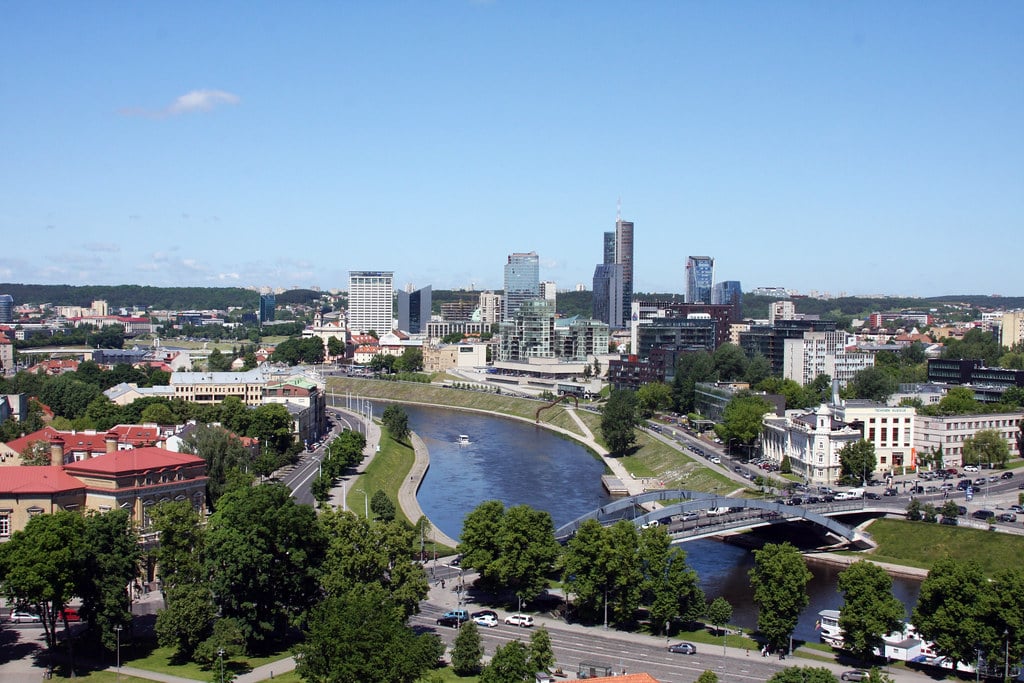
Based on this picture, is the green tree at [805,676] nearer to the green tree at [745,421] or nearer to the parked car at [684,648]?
the parked car at [684,648]

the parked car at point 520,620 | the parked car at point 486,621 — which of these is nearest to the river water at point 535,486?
the parked car at point 520,620

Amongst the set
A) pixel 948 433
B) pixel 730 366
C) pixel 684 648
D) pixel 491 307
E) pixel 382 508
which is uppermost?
pixel 491 307

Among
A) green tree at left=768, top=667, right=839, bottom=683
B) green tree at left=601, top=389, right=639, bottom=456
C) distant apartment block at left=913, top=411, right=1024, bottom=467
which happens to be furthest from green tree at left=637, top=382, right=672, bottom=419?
green tree at left=768, top=667, right=839, bottom=683

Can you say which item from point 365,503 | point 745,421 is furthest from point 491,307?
point 365,503

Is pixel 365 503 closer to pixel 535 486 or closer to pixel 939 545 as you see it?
pixel 535 486

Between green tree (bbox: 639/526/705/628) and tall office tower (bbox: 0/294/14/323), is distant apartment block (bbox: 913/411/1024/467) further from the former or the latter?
tall office tower (bbox: 0/294/14/323)

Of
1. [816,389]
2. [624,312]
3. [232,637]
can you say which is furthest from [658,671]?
[624,312]
